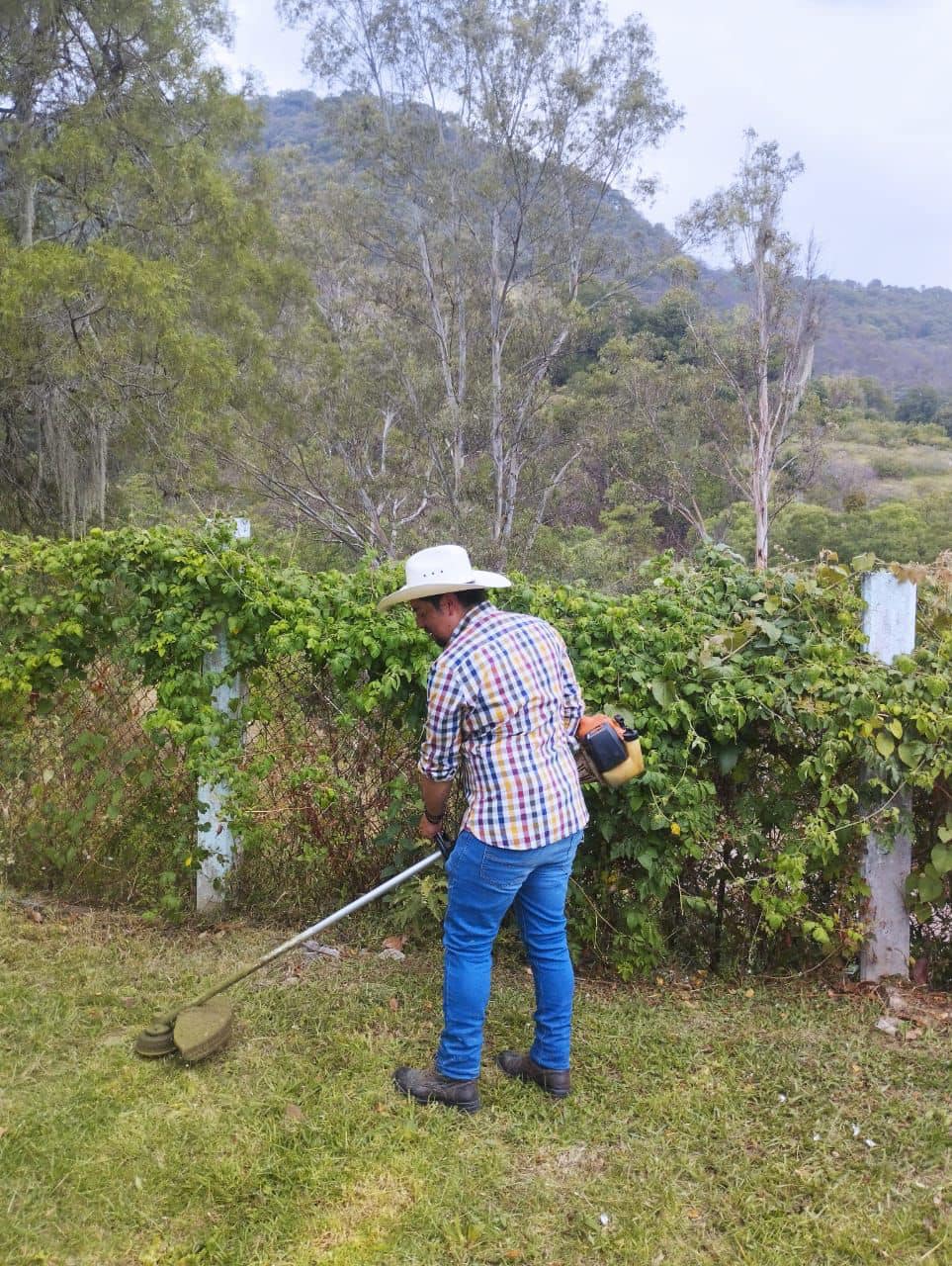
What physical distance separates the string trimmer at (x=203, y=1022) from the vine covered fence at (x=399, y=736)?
0.65 metres

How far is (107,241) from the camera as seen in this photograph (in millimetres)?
14750

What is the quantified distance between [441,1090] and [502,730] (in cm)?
112

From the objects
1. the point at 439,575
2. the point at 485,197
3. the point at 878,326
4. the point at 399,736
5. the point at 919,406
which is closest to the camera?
the point at 439,575

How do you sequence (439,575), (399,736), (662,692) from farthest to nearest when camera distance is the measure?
(399,736) → (662,692) → (439,575)

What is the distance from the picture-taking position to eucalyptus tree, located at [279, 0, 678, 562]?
779 inches

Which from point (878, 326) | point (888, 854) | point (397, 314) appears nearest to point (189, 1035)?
point (888, 854)

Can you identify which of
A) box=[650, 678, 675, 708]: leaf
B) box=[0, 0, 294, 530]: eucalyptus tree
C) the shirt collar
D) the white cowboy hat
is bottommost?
box=[650, 678, 675, 708]: leaf

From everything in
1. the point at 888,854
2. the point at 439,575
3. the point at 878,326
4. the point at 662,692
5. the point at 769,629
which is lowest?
the point at 888,854

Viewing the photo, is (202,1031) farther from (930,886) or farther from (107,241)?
(107,241)

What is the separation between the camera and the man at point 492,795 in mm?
2572

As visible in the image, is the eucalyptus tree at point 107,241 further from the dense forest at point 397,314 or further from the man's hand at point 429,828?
the man's hand at point 429,828

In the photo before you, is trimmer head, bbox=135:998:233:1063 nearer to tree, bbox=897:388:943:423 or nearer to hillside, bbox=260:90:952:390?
hillside, bbox=260:90:952:390

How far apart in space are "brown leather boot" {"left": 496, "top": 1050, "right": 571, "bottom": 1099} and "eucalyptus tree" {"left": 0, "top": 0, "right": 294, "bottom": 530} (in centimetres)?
1317

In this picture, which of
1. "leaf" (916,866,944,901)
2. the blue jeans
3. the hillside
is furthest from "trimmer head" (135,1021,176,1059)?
the hillside
